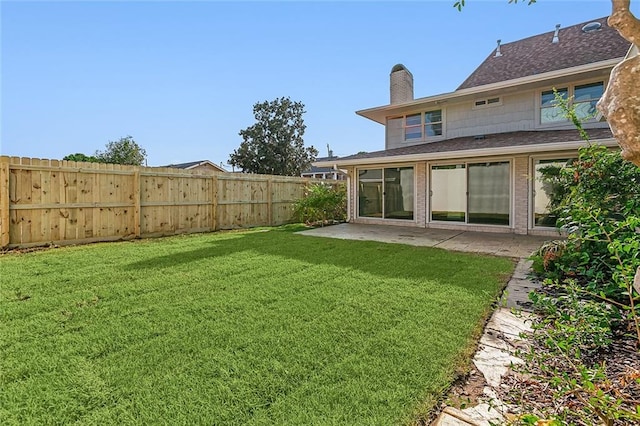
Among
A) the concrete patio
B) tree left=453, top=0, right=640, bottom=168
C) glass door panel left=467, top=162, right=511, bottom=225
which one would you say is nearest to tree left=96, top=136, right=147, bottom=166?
the concrete patio

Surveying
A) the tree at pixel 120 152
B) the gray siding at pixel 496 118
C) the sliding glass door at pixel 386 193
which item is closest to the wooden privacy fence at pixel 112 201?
the sliding glass door at pixel 386 193

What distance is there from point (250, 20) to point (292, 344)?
29.9 feet

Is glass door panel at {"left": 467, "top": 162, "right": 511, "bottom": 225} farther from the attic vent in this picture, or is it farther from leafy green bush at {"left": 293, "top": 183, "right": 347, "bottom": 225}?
the attic vent

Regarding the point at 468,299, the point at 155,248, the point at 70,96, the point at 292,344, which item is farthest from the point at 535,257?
the point at 70,96

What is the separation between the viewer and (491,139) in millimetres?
9609

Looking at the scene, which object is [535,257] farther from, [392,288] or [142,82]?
[142,82]

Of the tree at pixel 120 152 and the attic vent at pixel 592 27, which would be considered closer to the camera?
the attic vent at pixel 592 27

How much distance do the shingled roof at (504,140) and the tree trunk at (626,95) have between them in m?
7.65

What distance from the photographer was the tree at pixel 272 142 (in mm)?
29484

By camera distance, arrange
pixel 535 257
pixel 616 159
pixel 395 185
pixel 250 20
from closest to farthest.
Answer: pixel 616 159 → pixel 535 257 → pixel 250 20 → pixel 395 185

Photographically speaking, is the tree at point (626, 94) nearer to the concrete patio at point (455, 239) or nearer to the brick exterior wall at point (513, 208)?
the concrete patio at point (455, 239)

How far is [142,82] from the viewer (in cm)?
1288

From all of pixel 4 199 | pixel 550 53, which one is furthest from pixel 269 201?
pixel 550 53

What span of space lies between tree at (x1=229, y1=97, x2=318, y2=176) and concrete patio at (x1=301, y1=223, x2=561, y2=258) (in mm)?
21142
